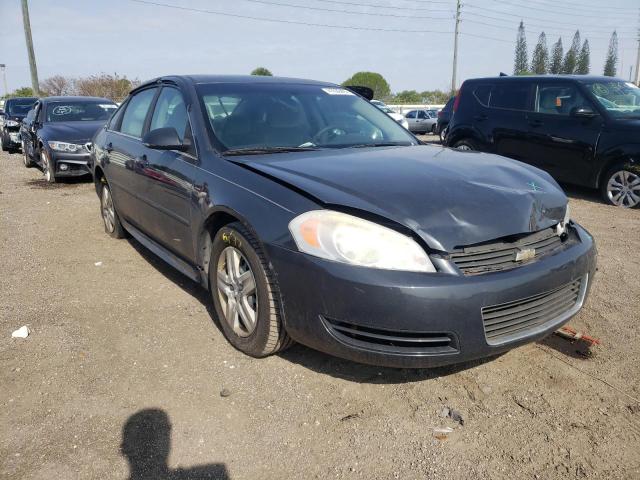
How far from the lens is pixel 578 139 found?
7.27 meters

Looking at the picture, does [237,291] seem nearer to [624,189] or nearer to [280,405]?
[280,405]

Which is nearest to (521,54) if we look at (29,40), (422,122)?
(422,122)

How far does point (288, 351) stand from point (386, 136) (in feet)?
5.86

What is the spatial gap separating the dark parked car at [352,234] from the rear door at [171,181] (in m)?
0.02

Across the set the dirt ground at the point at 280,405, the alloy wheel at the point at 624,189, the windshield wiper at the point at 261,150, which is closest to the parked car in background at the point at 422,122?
the alloy wheel at the point at 624,189

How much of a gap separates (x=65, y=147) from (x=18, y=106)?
32.4 feet

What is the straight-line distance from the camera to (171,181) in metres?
3.52

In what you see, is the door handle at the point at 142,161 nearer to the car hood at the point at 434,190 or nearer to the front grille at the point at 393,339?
the car hood at the point at 434,190

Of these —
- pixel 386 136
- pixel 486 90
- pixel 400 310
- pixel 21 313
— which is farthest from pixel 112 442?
pixel 486 90

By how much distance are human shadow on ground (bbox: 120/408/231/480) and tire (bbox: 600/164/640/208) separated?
672 centimetres

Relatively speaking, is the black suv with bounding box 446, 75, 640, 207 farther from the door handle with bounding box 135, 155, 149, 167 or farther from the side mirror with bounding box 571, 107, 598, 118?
the door handle with bounding box 135, 155, 149, 167

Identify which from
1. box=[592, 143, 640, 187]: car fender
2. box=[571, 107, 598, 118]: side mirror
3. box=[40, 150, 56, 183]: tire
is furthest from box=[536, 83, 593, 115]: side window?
box=[40, 150, 56, 183]: tire

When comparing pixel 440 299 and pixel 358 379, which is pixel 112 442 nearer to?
pixel 358 379

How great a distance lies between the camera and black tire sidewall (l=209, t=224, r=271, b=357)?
2.64 metres
